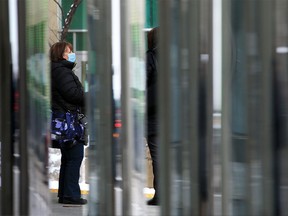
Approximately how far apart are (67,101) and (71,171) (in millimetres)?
653

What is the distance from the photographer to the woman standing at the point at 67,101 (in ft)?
19.7

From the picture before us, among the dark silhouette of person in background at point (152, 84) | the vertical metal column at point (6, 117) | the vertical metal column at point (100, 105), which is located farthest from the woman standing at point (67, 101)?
the vertical metal column at point (100, 105)

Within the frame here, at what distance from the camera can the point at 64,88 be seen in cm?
602

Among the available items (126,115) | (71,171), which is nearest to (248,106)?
(126,115)

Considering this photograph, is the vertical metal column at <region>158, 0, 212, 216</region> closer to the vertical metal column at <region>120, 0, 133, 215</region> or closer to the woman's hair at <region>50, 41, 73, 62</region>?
the vertical metal column at <region>120, 0, 133, 215</region>

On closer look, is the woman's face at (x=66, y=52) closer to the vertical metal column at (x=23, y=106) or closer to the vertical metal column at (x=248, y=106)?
the vertical metal column at (x=23, y=106)

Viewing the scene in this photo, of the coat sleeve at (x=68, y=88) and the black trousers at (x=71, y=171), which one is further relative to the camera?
the black trousers at (x=71, y=171)

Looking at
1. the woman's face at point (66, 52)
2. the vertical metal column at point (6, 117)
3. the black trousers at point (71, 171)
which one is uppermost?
the woman's face at point (66, 52)

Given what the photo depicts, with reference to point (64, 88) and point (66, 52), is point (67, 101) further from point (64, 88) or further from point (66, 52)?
point (66, 52)

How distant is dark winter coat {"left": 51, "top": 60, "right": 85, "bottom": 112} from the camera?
5992mm

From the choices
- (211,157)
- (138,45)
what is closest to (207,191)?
(211,157)

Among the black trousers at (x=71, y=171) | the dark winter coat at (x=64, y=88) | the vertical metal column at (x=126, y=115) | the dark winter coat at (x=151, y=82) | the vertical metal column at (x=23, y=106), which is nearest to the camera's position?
the vertical metal column at (x=126, y=115)

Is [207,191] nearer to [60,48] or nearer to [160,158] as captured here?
[160,158]

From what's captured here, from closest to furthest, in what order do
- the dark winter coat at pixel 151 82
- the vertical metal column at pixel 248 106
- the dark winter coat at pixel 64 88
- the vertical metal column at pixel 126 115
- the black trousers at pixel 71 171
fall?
1. the vertical metal column at pixel 248 106
2. the vertical metal column at pixel 126 115
3. the dark winter coat at pixel 151 82
4. the dark winter coat at pixel 64 88
5. the black trousers at pixel 71 171
